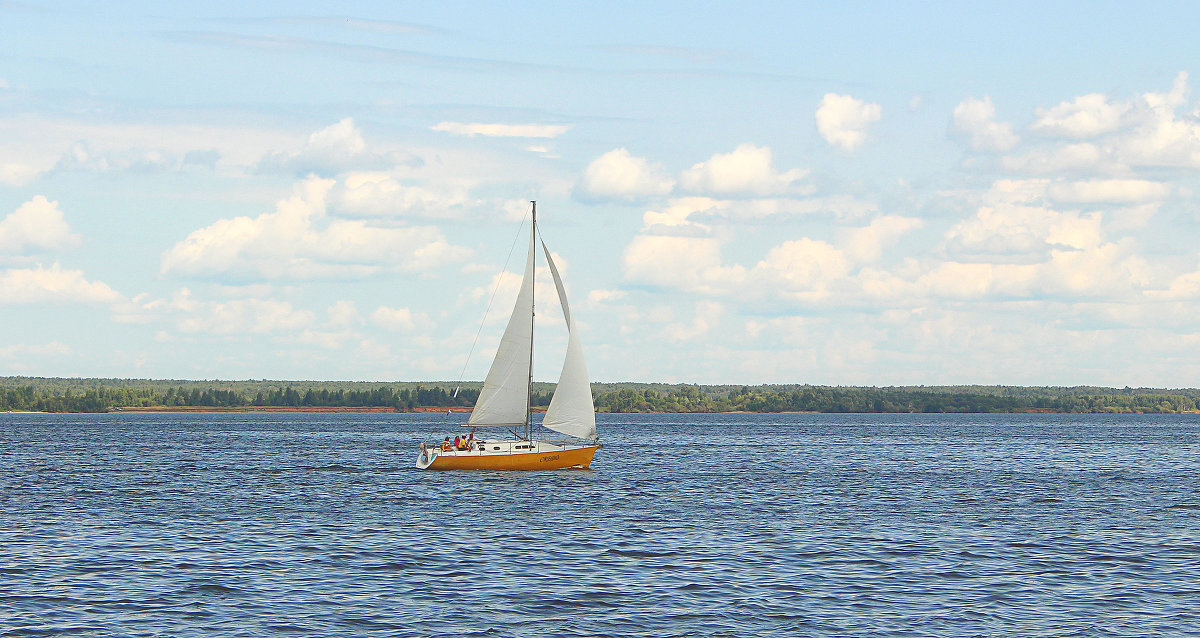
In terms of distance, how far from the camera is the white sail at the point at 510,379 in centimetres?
7262

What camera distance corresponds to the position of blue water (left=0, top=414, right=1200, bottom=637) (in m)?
31.4

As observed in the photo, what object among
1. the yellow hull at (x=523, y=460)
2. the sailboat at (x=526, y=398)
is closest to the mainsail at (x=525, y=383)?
the sailboat at (x=526, y=398)

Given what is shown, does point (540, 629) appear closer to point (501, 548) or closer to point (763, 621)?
point (763, 621)

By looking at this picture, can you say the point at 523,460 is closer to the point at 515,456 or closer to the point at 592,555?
the point at 515,456

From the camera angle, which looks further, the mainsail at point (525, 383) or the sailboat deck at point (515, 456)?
the sailboat deck at point (515, 456)

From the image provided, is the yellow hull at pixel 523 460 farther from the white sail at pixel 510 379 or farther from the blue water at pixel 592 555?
the white sail at pixel 510 379

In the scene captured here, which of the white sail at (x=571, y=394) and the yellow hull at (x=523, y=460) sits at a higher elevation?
the white sail at (x=571, y=394)

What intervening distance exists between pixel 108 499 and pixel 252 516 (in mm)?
12503

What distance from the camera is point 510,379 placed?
72.7 meters

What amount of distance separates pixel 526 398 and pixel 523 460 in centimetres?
390

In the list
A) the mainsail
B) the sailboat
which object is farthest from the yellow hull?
the mainsail

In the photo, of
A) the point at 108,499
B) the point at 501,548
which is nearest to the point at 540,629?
the point at 501,548

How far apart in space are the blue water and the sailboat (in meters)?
1.66

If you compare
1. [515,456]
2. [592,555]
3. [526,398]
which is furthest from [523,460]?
[592,555]
